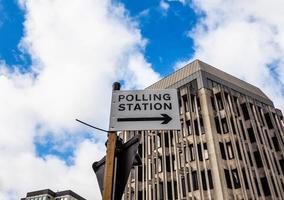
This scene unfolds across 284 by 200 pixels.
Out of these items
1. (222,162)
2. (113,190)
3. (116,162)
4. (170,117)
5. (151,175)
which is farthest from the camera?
(151,175)

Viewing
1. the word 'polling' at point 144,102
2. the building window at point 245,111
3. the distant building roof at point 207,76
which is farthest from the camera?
the distant building roof at point 207,76

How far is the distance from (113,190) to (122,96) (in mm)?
1367

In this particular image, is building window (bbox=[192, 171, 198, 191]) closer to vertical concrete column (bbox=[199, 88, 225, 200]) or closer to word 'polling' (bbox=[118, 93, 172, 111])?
vertical concrete column (bbox=[199, 88, 225, 200])

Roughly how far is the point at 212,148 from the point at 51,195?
107345 millimetres

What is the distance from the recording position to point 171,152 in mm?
36406

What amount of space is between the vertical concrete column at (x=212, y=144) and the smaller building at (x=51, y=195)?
103 metres

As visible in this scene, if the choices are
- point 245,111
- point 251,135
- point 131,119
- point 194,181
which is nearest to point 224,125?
point 251,135

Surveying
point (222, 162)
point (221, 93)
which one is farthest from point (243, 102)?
point (222, 162)

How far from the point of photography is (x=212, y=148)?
32469mm

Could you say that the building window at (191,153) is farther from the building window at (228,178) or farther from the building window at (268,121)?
the building window at (268,121)

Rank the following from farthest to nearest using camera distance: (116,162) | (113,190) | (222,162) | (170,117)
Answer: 1. (222,162)
2. (170,117)
3. (116,162)
4. (113,190)

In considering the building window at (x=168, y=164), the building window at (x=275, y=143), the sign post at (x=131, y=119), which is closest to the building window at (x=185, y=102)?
the building window at (x=168, y=164)

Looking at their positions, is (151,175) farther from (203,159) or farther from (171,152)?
(203,159)

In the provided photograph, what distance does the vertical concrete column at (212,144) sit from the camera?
29541 millimetres
